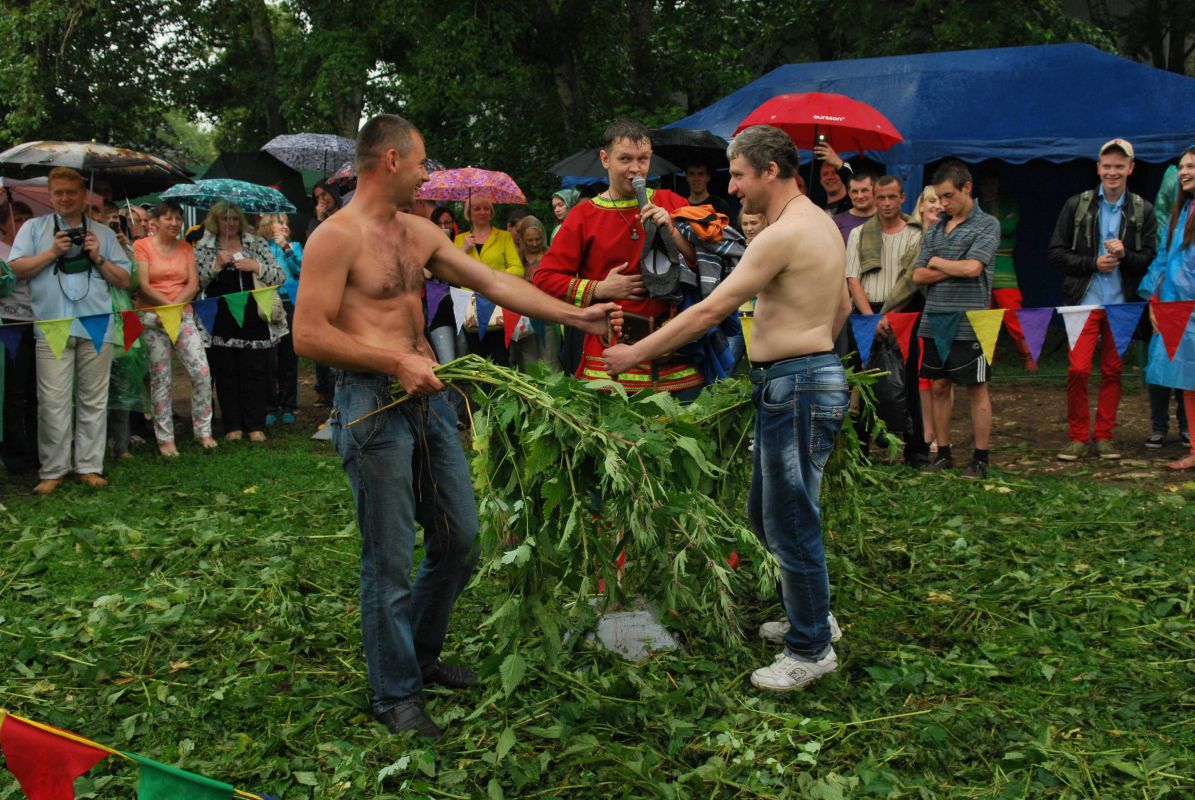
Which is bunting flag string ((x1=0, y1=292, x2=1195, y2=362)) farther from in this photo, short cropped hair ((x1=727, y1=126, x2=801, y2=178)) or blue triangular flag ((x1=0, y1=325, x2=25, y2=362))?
short cropped hair ((x1=727, y1=126, x2=801, y2=178))

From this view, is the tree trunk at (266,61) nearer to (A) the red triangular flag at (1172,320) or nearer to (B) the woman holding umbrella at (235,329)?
(B) the woman holding umbrella at (235,329)

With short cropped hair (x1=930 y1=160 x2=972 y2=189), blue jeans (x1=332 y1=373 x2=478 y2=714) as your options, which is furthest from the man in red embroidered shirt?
short cropped hair (x1=930 y1=160 x2=972 y2=189)

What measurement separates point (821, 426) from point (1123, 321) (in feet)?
16.7

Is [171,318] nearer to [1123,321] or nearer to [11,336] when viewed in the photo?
[11,336]

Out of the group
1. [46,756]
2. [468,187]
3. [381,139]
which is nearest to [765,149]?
[381,139]

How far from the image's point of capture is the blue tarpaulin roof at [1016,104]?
13.6 metres

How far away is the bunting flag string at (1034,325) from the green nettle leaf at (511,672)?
574cm

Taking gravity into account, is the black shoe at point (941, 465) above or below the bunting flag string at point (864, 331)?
below

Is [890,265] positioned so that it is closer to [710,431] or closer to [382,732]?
[710,431]

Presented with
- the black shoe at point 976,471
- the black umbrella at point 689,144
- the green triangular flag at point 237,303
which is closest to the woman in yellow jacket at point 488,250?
the black umbrella at point 689,144

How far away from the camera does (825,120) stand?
32.9 ft

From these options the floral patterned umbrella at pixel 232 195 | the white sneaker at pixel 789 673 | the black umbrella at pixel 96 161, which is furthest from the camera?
the floral patterned umbrella at pixel 232 195

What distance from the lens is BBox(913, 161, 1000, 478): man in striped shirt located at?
8.00m

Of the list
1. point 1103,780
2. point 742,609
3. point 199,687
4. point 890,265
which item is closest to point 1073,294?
point 890,265
